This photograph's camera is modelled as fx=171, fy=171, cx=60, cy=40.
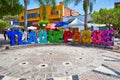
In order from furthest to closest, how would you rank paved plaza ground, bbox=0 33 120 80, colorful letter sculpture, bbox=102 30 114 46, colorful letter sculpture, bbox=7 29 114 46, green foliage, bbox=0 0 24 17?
green foliage, bbox=0 0 24 17, colorful letter sculpture, bbox=7 29 114 46, colorful letter sculpture, bbox=102 30 114 46, paved plaza ground, bbox=0 33 120 80

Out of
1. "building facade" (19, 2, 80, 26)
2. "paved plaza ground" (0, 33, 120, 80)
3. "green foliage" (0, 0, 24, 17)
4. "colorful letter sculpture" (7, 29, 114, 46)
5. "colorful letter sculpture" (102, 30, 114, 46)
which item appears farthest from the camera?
"building facade" (19, 2, 80, 26)

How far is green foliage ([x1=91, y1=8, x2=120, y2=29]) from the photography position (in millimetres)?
27809

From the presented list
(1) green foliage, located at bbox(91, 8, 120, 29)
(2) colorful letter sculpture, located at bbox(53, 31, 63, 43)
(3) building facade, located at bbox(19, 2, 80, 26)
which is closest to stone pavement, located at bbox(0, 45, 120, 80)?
(2) colorful letter sculpture, located at bbox(53, 31, 63, 43)

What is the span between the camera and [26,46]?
14547 millimetres

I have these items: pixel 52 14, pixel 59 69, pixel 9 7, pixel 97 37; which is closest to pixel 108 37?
pixel 97 37

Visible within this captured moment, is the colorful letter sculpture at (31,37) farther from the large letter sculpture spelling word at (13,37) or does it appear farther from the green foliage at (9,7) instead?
the green foliage at (9,7)

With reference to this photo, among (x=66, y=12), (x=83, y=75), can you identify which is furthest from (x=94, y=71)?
(x=66, y=12)

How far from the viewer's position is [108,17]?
28.5 m

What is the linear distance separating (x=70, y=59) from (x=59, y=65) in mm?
1357

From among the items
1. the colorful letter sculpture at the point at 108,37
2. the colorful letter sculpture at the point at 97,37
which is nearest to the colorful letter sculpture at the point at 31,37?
the colorful letter sculpture at the point at 97,37

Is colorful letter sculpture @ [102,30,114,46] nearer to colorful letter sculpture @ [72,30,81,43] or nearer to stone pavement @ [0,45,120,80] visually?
colorful letter sculpture @ [72,30,81,43]

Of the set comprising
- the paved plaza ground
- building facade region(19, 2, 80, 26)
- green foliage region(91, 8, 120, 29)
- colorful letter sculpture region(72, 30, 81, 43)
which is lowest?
the paved plaza ground

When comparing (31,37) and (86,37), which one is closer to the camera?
(86,37)

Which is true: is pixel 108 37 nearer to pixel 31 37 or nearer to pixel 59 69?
pixel 31 37
